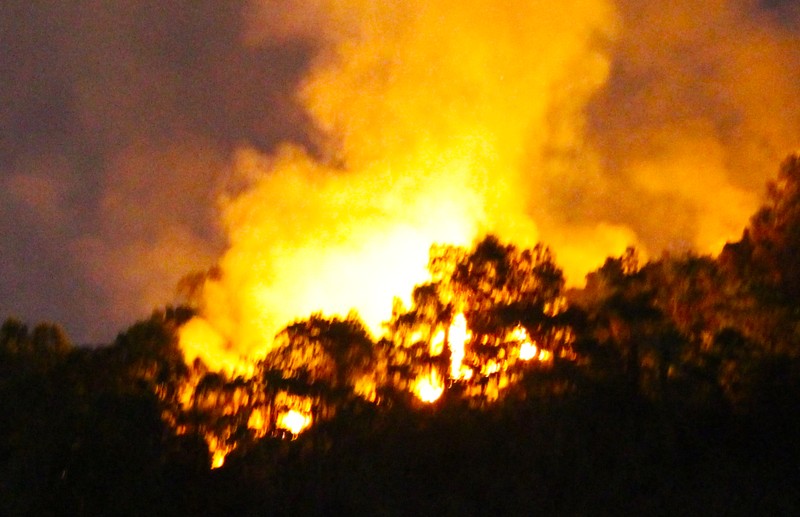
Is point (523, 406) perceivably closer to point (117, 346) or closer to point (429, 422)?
point (429, 422)

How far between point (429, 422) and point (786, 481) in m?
5.56

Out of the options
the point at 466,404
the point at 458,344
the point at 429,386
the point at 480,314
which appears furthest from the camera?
the point at 480,314

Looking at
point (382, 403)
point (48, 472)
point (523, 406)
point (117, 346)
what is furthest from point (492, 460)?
point (117, 346)

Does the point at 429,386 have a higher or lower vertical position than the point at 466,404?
higher

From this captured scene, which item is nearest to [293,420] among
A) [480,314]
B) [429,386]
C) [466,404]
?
[429,386]

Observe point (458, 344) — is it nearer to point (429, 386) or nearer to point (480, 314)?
point (480, 314)

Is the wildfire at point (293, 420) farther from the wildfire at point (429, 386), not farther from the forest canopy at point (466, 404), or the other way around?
the wildfire at point (429, 386)

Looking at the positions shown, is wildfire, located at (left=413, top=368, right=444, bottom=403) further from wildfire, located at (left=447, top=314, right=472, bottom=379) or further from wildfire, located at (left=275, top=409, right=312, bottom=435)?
wildfire, located at (left=275, top=409, right=312, bottom=435)

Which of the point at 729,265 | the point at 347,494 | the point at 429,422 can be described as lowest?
the point at 347,494

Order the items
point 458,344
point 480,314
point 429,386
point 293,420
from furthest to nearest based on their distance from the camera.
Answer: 1. point 480,314
2. point 458,344
3. point 429,386
4. point 293,420

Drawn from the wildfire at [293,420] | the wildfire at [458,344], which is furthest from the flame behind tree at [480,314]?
the wildfire at [293,420]

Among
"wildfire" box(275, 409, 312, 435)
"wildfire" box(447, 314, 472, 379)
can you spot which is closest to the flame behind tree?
"wildfire" box(447, 314, 472, 379)

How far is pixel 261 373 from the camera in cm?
2344

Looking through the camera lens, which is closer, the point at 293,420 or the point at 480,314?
the point at 293,420
